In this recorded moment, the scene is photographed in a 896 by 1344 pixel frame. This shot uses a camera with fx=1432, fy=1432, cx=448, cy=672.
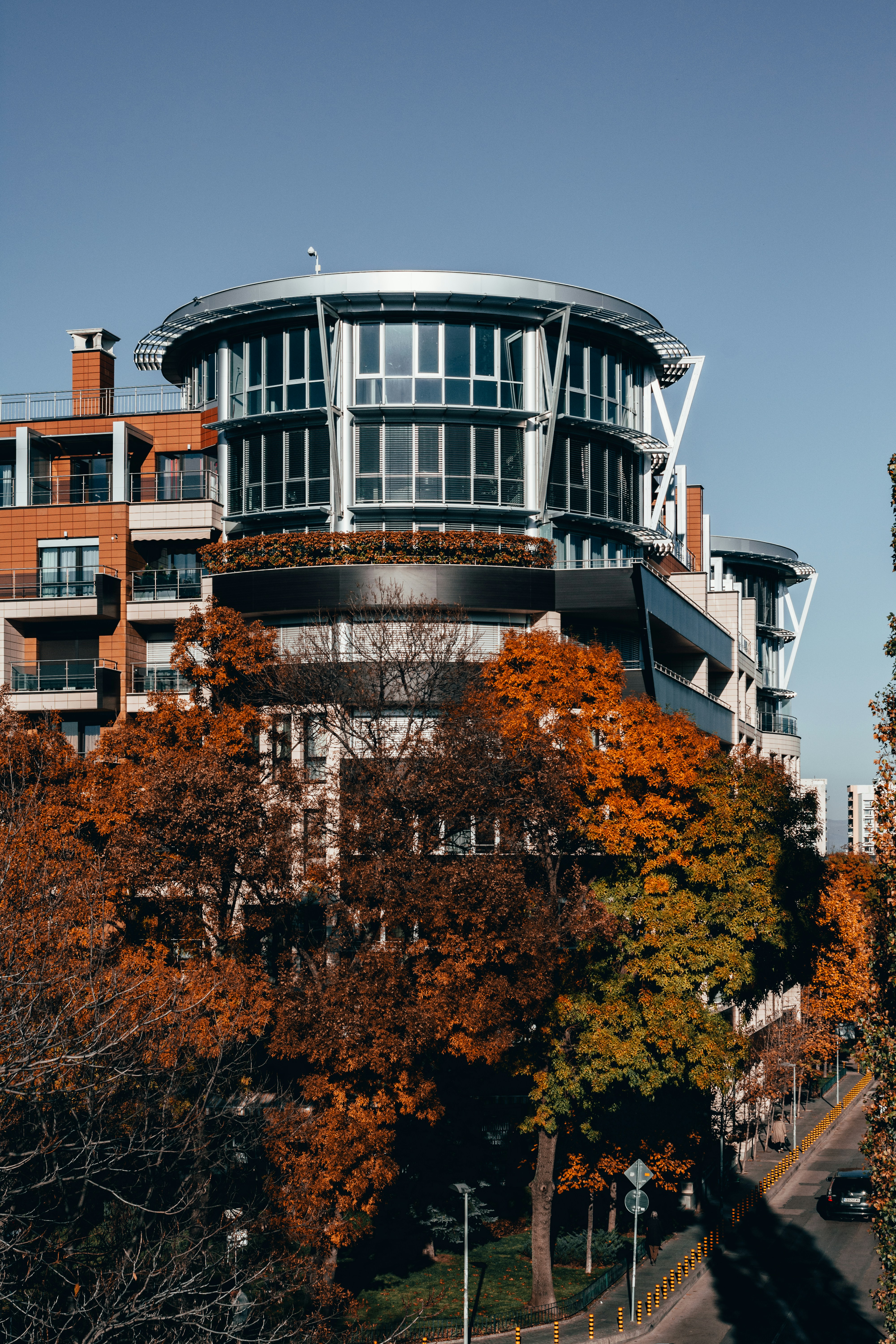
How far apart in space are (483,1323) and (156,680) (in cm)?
Answer: 2777

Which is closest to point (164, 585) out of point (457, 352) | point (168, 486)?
point (168, 486)

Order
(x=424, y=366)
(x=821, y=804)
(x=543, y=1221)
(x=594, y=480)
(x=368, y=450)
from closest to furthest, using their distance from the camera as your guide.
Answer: (x=543, y=1221)
(x=424, y=366)
(x=368, y=450)
(x=594, y=480)
(x=821, y=804)

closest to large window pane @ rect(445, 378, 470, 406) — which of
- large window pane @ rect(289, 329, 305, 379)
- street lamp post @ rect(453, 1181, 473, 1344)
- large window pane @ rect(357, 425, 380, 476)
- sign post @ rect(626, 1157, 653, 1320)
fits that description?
large window pane @ rect(357, 425, 380, 476)

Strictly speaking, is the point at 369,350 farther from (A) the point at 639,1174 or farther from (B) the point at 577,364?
(A) the point at 639,1174

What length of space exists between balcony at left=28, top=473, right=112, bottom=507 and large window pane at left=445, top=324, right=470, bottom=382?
1468cm

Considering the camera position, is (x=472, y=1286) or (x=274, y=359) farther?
(x=274, y=359)

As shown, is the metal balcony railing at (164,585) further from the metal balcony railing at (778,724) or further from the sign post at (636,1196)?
the metal balcony railing at (778,724)

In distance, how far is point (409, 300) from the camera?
51750 millimetres

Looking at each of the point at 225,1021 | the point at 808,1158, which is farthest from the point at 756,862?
the point at 808,1158

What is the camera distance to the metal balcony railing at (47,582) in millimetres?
54219

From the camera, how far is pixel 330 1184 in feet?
105

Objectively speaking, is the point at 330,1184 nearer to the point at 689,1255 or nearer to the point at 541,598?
the point at 689,1255

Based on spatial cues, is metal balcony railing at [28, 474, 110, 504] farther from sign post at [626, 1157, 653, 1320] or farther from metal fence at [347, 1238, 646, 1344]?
metal fence at [347, 1238, 646, 1344]

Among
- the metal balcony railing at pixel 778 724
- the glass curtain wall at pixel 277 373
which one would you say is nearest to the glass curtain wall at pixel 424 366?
the glass curtain wall at pixel 277 373
